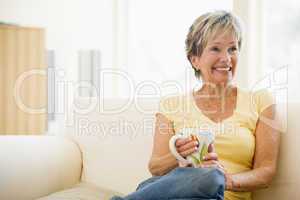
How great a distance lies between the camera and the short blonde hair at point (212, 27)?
4.48 ft

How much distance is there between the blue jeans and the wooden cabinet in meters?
→ 1.88

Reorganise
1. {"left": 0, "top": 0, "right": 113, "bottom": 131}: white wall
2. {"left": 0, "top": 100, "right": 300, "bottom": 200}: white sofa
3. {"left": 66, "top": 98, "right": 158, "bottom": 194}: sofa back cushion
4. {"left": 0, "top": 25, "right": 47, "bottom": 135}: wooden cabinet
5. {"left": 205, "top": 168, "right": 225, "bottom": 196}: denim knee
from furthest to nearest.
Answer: {"left": 0, "top": 0, "right": 113, "bottom": 131}: white wall
{"left": 0, "top": 25, "right": 47, "bottom": 135}: wooden cabinet
{"left": 66, "top": 98, "right": 158, "bottom": 194}: sofa back cushion
{"left": 0, "top": 100, "right": 300, "bottom": 200}: white sofa
{"left": 205, "top": 168, "right": 225, "bottom": 196}: denim knee

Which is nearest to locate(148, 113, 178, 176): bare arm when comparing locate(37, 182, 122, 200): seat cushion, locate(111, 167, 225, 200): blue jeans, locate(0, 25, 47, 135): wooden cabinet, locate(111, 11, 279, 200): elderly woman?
locate(111, 11, 279, 200): elderly woman

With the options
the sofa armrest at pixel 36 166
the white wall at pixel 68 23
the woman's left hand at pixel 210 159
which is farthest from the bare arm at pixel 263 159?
the white wall at pixel 68 23

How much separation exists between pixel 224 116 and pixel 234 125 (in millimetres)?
51

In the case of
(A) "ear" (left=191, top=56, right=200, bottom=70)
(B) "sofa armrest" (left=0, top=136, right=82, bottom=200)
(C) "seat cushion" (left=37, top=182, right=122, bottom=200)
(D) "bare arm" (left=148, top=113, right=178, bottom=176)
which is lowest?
(C) "seat cushion" (left=37, top=182, right=122, bottom=200)

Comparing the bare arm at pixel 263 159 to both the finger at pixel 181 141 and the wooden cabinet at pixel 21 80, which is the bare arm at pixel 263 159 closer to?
the finger at pixel 181 141

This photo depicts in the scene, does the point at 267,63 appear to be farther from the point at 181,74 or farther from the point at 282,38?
the point at 181,74

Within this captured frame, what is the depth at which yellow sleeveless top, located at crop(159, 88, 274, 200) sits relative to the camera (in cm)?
133

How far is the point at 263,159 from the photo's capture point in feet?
4.30

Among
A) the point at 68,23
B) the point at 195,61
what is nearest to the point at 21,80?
the point at 68,23

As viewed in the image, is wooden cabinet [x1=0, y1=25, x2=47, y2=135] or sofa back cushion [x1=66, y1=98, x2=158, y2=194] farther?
wooden cabinet [x1=0, y1=25, x2=47, y2=135]

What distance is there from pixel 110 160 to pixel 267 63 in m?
0.92

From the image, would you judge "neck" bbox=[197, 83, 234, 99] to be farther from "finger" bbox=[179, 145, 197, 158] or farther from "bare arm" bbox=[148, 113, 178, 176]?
"finger" bbox=[179, 145, 197, 158]
